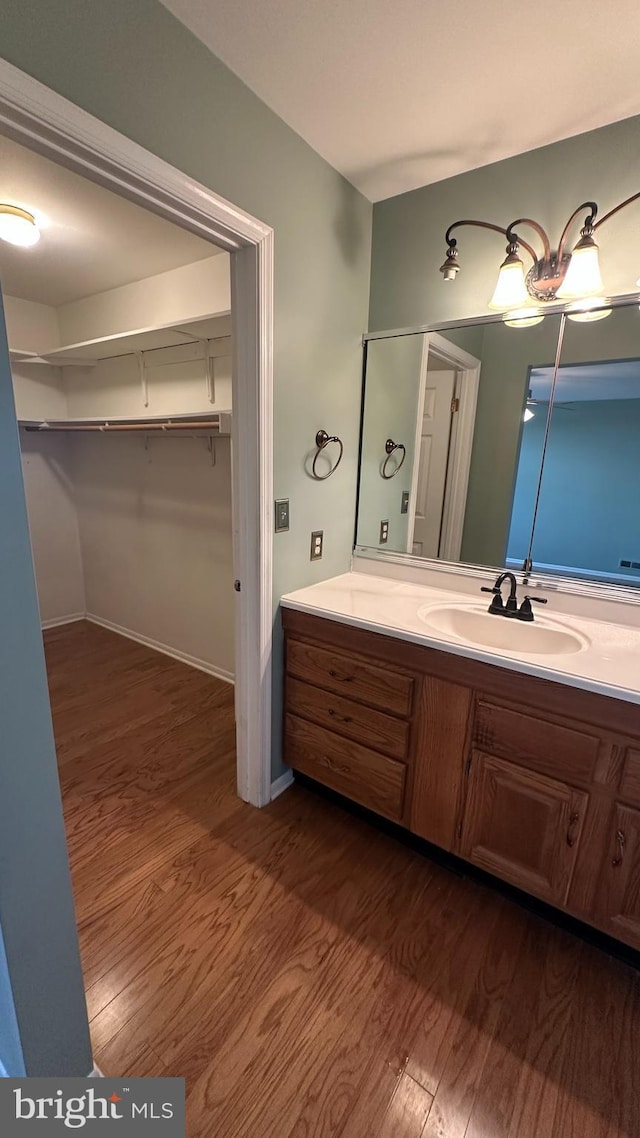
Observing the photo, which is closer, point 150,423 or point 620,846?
point 620,846

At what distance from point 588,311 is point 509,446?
467 millimetres

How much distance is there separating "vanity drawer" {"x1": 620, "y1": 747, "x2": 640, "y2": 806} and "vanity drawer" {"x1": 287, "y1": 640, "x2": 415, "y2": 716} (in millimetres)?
579

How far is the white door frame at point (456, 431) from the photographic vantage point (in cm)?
176

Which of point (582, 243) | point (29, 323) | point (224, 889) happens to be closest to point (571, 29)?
point (582, 243)

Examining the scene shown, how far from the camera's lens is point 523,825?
4.38 ft

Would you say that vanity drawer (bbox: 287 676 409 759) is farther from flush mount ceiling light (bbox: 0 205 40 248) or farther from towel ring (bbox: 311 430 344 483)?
flush mount ceiling light (bbox: 0 205 40 248)

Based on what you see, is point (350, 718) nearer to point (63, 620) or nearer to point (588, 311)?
point (588, 311)

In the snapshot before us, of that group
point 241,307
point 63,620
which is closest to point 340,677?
point 241,307

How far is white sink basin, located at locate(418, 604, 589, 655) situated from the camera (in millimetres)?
1491

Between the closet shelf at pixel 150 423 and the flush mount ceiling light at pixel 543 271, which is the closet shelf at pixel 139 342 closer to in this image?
the closet shelf at pixel 150 423

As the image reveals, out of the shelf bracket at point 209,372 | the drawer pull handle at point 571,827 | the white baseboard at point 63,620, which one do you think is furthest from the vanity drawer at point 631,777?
the white baseboard at point 63,620

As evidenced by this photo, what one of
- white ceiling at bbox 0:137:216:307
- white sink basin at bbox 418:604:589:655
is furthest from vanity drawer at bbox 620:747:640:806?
white ceiling at bbox 0:137:216:307

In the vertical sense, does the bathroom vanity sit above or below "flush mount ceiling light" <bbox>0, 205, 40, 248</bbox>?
below

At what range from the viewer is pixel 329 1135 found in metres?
0.96
